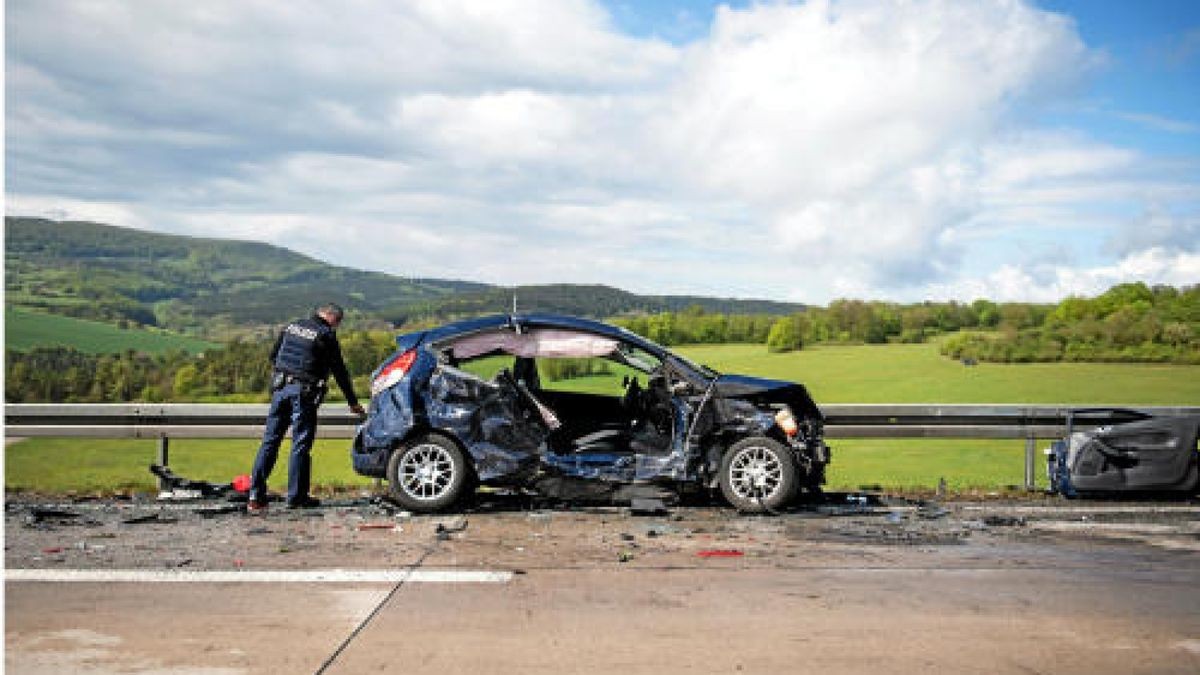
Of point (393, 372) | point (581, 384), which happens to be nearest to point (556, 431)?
point (581, 384)

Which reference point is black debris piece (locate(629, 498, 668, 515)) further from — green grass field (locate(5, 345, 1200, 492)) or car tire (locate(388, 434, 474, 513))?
green grass field (locate(5, 345, 1200, 492))

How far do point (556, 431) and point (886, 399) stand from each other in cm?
2899

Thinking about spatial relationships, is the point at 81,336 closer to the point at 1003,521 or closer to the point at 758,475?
the point at 758,475

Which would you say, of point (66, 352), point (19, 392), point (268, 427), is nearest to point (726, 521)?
point (268, 427)

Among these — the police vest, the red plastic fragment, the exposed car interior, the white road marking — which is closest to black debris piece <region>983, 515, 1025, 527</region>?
the red plastic fragment

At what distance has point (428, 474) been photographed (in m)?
9.72

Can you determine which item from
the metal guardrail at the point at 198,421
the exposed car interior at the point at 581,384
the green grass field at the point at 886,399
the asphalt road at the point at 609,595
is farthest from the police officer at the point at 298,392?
the green grass field at the point at 886,399

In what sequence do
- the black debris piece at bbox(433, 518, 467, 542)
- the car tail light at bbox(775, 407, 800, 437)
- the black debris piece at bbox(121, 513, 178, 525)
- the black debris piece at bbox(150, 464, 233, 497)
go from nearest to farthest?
1. the black debris piece at bbox(433, 518, 467, 542)
2. the black debris piece at bbox(121, 513, 178, 525)
3. the car tail light at bbox(775, 407, 800, 437)
4. the black debris piece at bbox(150, 464, 233, 497)

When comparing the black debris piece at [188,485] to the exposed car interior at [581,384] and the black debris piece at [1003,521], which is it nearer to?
the exposed car interior at [581,384]

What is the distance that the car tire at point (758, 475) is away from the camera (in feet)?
31.7

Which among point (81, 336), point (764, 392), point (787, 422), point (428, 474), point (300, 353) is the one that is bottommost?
point (428, 474)

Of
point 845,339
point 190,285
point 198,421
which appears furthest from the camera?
point 190,285

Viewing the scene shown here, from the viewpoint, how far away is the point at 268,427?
34.0 ft

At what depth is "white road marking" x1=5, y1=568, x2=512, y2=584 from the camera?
6.89 m
